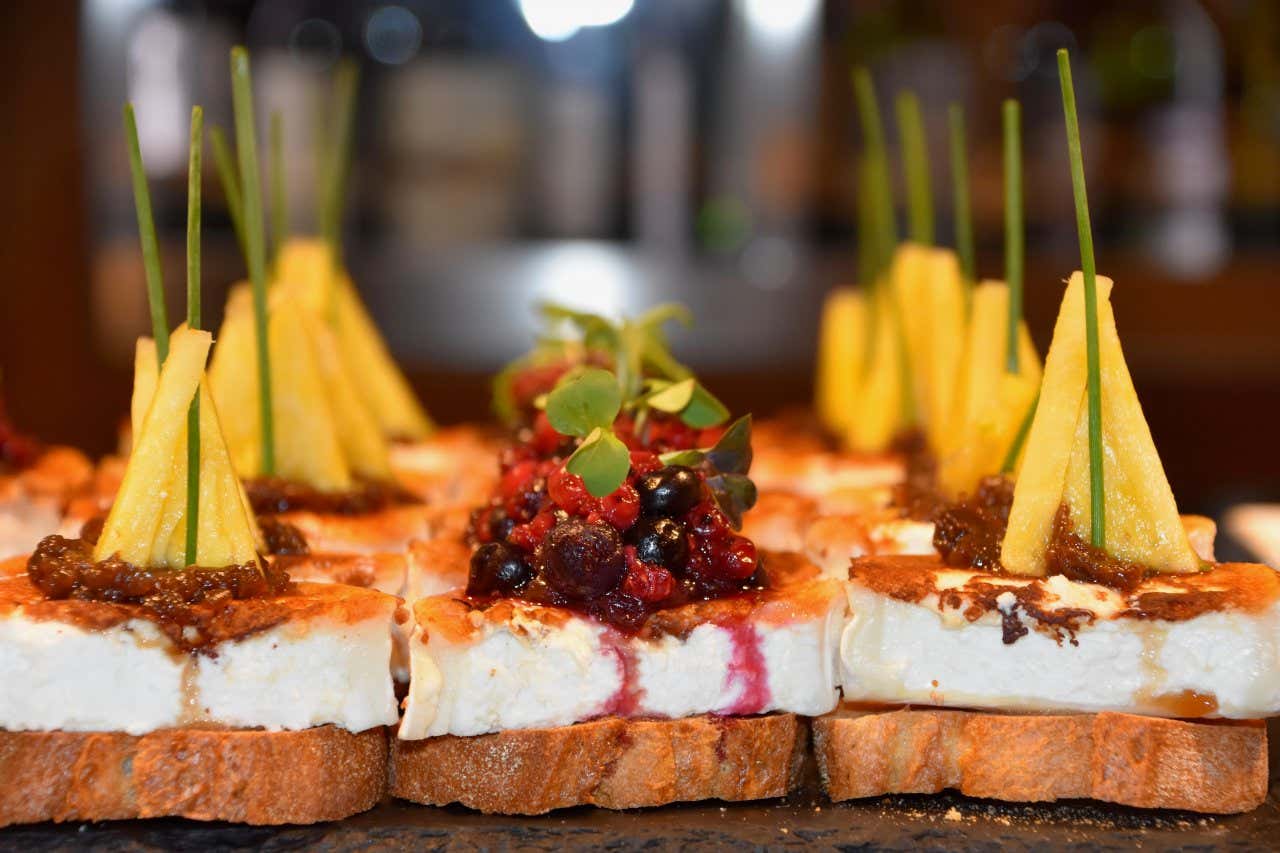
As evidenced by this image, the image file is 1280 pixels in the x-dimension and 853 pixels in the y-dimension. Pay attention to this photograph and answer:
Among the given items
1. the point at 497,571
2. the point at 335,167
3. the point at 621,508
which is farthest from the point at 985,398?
the point at 335,167

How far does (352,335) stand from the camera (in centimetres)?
370

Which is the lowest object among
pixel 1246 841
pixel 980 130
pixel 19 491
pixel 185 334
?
pixel 1246 841

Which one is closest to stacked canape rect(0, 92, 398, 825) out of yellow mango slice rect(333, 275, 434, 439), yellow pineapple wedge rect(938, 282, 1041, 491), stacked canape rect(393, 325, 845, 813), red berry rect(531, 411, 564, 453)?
stacked canape rect(393, 325, 845, 813)

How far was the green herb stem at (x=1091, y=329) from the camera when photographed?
195 centimetres

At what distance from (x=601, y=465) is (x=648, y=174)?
14.1 ft

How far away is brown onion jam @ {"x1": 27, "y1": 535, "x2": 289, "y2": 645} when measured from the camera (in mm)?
1888

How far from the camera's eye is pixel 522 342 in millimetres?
6121

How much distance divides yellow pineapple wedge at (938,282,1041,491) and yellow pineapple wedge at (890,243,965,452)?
0.54 ft

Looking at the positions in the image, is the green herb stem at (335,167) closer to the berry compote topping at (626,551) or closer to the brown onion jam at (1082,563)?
the berry compote topping at (626,551)

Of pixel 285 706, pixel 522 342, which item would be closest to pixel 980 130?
pixel 522 342

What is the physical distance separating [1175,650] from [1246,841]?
277 millimetres

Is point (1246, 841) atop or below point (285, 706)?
below

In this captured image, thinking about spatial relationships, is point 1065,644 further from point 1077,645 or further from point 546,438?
point 546,438

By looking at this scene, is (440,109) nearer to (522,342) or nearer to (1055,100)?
(522,342)
